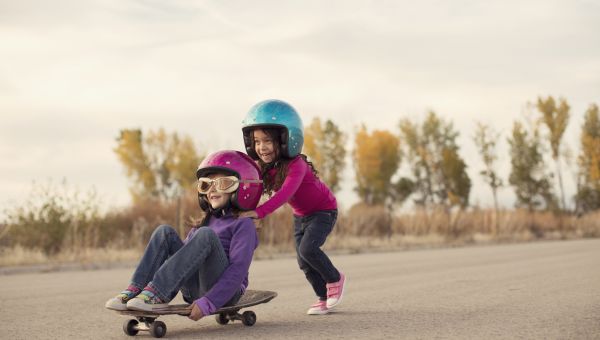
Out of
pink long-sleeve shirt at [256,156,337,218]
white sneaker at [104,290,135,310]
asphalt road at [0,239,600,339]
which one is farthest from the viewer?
pink long-sleeve shirt at [256,156,337,218]

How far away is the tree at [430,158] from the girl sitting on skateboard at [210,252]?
5916cm

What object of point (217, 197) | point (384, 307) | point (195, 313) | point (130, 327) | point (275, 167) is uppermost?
point (275, 167)

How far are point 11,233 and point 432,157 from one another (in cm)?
5252

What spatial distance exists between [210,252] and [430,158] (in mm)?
63022

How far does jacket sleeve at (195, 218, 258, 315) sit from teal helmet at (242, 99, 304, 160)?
35.8 inches

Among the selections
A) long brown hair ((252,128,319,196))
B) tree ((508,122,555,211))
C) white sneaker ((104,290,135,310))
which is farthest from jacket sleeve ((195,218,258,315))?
tree ((508,122,555,211))

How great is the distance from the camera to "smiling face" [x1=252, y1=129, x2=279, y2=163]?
686 centimetres

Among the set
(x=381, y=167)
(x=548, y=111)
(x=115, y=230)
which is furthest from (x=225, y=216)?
(x=381, y=167)

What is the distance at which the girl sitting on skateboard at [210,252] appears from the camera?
229 inches

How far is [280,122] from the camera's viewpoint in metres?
6.81

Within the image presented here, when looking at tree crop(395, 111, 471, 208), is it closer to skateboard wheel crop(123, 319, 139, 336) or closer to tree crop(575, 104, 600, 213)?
tree crop(575, 104, 600, 213)

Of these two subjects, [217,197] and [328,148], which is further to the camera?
[328,148]

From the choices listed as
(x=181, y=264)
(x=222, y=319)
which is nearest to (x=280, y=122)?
(x=181, y=264)

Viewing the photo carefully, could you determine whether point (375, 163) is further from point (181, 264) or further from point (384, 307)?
point (181, 264)
